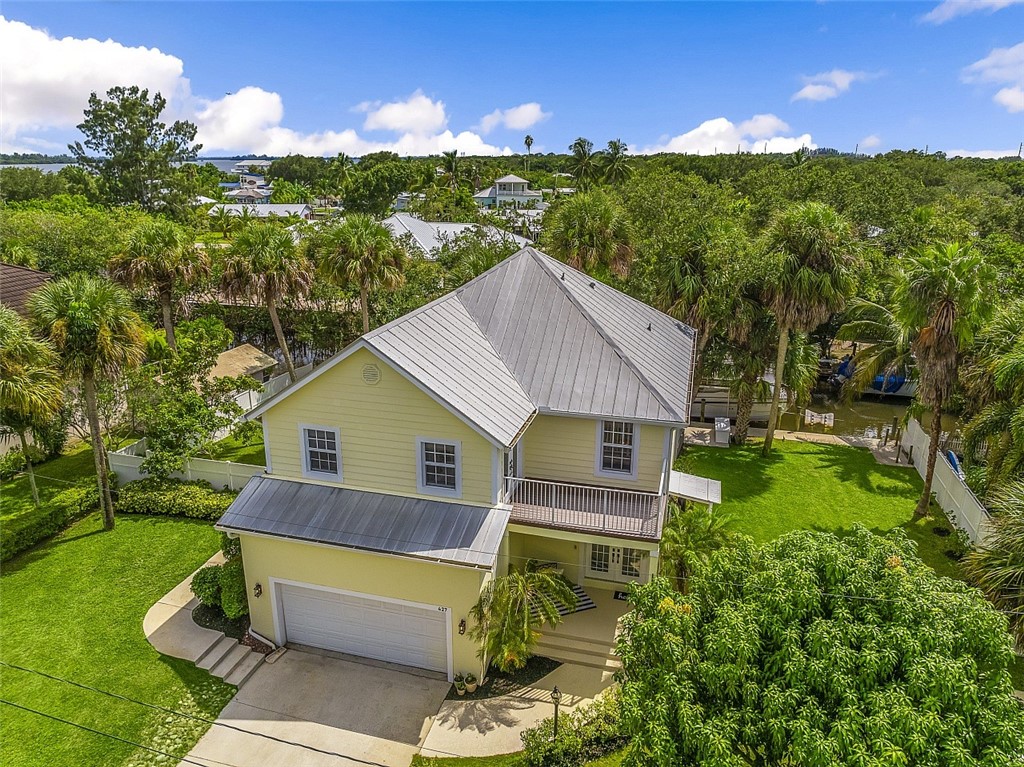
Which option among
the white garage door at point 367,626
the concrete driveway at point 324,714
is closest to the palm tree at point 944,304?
the white garage door at point 367,626

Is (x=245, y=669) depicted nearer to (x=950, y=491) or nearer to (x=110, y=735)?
(x=110, y=735)

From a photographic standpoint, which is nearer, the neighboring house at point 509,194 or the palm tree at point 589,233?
the palm tree at point 589,233

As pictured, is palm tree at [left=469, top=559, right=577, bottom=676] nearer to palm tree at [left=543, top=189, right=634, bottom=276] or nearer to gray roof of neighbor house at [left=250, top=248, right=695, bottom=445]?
gray roof of neighbor house at [left=250, top=248, right=695, bottom=445]

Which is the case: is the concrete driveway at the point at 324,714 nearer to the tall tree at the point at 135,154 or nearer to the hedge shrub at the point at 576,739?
the hedge shrub at the point at 576,739

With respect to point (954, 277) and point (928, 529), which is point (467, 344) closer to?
point (954, 277)

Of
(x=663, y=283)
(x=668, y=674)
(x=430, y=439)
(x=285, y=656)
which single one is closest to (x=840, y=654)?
(x=668, y=674)

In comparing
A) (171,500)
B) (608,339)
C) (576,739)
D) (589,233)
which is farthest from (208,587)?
(589,233)
